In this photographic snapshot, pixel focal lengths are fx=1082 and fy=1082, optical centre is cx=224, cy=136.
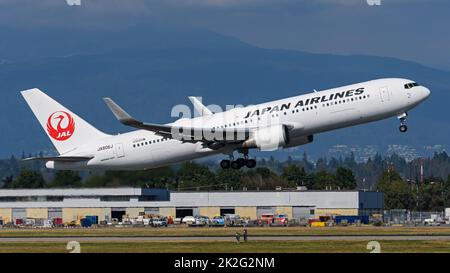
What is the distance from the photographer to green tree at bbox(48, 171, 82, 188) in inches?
3371

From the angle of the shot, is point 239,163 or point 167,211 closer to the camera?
point 239,163

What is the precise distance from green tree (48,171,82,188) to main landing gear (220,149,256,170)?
16.4 meters

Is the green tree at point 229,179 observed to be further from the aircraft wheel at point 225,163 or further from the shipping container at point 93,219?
the aircraft wheel at point 225,163

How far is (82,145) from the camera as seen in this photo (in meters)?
76.9

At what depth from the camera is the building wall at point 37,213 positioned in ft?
392

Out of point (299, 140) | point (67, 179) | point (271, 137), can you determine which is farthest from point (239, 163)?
point (67, 179)

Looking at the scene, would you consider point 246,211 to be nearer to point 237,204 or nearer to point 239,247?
point 237,204

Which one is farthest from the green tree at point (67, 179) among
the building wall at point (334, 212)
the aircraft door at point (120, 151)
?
the building wall at point (334, 212)

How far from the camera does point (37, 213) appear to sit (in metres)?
120

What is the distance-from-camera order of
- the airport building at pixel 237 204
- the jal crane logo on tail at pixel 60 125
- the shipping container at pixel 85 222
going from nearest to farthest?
the jal crane logo on tail at pixel 60 125
the shipping container at pixel 85 222
the airport building at pixel 237 204

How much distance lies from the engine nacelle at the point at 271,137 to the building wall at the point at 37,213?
2218 inches

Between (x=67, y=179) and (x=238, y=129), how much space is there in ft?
78.5

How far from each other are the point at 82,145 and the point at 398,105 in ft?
76.8
